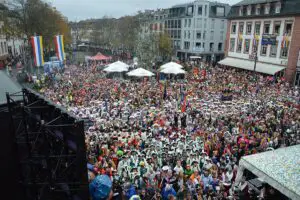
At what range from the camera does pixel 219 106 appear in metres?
17.0

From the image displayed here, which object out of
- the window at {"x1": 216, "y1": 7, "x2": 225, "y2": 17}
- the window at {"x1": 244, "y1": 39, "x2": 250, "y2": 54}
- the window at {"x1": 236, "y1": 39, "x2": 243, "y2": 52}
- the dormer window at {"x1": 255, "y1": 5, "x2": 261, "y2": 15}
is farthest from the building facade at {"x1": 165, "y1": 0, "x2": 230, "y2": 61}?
the dormer window at {"x1": 255, "y1": 5, "x2": 261, "y2": 15}

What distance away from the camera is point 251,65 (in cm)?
3064

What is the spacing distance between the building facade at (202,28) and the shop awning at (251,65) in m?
14.2

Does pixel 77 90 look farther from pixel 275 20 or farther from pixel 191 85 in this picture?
pixel 275 20

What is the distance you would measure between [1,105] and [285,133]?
1242 centimetres

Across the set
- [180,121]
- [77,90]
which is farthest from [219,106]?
[77,90]

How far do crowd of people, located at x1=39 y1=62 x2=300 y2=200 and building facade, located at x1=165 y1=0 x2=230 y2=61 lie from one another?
28.7m

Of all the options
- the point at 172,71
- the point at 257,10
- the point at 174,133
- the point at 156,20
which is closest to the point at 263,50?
the point at 257,10

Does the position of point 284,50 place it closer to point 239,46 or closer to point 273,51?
point 273,51

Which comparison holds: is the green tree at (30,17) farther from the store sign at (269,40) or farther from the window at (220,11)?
the window at (220,11)

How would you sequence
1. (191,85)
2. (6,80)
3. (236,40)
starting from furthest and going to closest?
(236,40) → (191,85) → (6,80)

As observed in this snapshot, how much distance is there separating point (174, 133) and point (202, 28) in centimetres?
4126

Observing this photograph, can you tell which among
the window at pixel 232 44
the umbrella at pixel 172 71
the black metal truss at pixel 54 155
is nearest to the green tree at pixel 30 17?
the umbrella at pixel 172 71

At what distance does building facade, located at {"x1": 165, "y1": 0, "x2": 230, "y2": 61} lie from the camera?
158 feet
